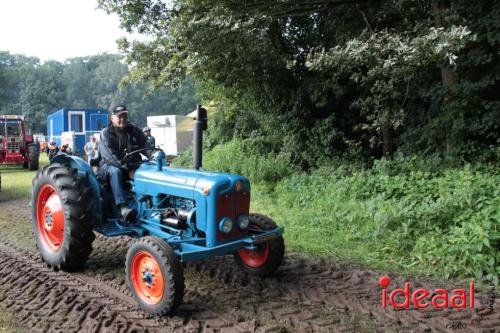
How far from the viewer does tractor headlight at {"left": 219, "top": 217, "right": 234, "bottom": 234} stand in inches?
151

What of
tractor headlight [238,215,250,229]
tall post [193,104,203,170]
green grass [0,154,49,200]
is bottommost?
green grass [0,154,49,200]

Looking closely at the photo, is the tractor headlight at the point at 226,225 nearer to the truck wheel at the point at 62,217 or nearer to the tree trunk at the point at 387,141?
the truck wheel at the point at 62,217

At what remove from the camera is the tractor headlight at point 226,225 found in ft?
12.6

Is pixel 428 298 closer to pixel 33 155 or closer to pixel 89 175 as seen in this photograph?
pixel 89 175

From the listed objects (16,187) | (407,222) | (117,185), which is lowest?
(16,187)

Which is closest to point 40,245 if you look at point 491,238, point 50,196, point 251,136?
point 50,196

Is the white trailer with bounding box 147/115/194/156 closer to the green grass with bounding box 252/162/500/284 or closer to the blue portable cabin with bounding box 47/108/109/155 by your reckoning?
the blue portable cabin with bounding box 47/108/109/155

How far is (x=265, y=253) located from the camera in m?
4.42

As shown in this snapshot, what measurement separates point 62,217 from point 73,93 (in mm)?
64570

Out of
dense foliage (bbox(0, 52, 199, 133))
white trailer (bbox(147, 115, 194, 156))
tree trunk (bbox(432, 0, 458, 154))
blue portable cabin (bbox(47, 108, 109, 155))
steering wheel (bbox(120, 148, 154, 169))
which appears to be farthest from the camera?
dense foliage (bbox(0, 52, 199, 133))

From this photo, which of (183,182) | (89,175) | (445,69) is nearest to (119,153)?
(89,175)

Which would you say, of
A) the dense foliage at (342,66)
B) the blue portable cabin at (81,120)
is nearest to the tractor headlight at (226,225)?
the dense foliage at (342,66)

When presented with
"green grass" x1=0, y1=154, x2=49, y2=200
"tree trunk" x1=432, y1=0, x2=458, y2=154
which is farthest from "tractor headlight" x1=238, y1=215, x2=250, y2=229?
"green grass" x1=0, y1=154, x2=49, y2=200

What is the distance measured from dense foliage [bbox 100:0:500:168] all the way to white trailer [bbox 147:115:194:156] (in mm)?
9312
